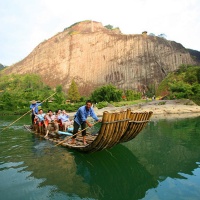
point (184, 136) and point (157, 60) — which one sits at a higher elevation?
point (157, 60)

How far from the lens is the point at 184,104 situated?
3030cm

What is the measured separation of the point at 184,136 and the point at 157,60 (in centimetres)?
5640

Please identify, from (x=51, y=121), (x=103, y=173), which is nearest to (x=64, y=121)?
(x=51, y=121)

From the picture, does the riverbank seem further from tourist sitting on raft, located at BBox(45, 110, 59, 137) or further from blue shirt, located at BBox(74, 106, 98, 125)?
blue shirt, located at BBox(74, 106, 98, 125)

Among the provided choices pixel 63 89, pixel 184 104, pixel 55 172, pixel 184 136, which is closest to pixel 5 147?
pixel 55 172

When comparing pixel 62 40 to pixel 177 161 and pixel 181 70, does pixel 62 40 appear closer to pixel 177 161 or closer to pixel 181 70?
pixel 181 70

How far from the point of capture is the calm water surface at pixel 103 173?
17.8 feet

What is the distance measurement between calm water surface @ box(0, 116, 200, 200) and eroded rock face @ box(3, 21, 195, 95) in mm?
56162

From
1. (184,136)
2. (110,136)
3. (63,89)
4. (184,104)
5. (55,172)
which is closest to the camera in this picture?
(55,172)

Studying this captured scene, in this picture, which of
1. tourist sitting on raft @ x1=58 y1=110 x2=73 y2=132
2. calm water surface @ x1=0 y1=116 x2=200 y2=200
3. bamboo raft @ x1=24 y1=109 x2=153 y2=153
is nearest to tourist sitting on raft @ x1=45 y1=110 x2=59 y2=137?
tourist sitting on raft @ x1=58 y1=110 x2=73 y2=132

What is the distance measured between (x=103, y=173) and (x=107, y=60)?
64.2 meters

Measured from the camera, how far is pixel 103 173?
6758mm

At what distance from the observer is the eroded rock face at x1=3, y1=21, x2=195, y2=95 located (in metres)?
66.1

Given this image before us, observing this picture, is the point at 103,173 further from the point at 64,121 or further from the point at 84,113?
the point at 64,121
